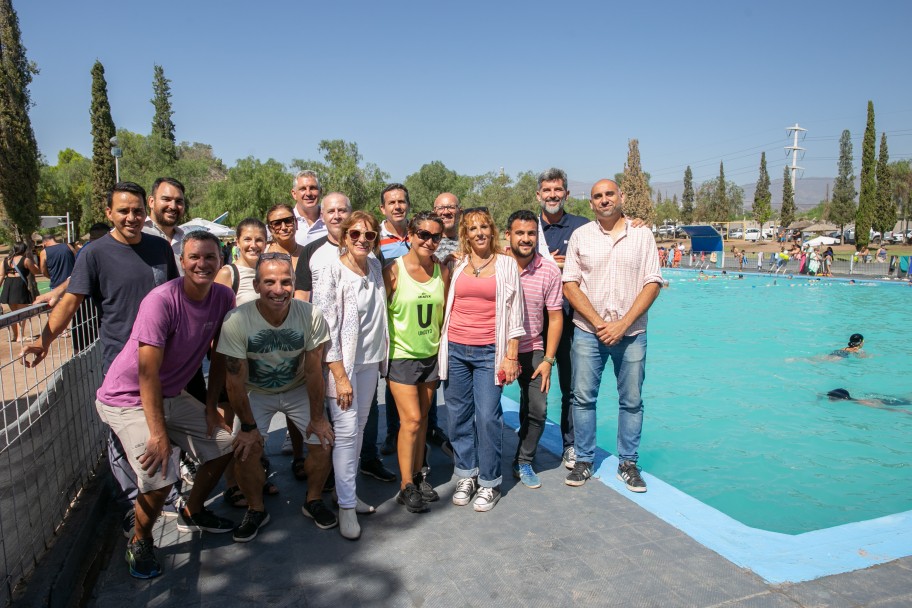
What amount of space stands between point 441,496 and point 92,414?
2790 millimetres

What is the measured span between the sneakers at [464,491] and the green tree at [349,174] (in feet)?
→ 138

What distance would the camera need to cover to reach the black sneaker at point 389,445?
15.9 ft

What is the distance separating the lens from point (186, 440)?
11.0 ft

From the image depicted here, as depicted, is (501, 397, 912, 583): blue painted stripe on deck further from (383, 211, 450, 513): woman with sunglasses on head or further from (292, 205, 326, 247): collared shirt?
(292, 205, 326, 247): collared shirt

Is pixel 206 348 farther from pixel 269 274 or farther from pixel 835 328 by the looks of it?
pixel 835 328

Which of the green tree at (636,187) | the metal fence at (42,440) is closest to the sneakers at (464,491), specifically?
the metal fence at (42,440)

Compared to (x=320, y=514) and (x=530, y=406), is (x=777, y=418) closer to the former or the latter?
(x=530, y=406)

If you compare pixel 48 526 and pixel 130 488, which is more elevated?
pixel 130 488

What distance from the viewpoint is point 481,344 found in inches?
155

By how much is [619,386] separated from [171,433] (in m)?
3.01

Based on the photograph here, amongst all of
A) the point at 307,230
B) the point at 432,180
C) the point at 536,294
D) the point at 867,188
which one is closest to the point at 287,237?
the point at 307,230

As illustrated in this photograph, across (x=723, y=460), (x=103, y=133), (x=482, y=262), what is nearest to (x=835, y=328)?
(x=723, y=460)

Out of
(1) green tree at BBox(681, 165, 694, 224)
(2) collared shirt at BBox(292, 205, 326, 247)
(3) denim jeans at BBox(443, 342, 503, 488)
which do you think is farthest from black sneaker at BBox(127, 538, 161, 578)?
(1) green tree at BBox(681, 165, 694, 224)

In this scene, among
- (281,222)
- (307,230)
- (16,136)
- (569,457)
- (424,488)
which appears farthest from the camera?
(16,136)
